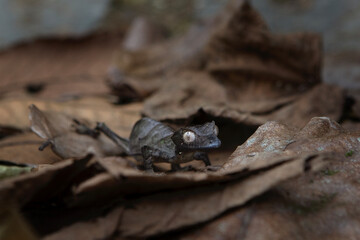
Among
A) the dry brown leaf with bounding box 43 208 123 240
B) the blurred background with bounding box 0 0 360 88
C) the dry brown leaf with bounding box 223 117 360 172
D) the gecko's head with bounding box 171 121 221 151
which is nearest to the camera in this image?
the dry brown leaf with bounding box 43 208 123 240

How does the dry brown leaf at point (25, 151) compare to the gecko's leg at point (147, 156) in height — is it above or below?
above

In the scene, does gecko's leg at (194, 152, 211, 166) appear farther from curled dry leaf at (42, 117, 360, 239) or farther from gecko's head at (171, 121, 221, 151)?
curled dry leaf at (42, 117, 360, 239)

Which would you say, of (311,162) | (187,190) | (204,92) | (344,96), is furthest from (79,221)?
(344,96)

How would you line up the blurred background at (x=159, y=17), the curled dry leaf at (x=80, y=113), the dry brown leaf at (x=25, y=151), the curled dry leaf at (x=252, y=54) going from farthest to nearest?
the blurred background at (x=159, y=17) < the curled dry leaf at (x=252, y=54) < the curled dry leaf at (x=80, y=113) < the dry brown leaf at (x=25, y=151)

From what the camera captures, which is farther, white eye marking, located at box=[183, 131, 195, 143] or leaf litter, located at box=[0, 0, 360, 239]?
white eye marking, located at box=[183, 131, 195, 143]

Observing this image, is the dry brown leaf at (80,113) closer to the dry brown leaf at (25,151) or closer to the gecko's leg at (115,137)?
the gecko's leg at (115,137)

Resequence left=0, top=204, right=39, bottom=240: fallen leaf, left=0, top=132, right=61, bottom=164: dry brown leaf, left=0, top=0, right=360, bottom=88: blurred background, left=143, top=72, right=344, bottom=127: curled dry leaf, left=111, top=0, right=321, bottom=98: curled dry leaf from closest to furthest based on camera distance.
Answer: left=0, top=204, right=39, bottom=240: fallen leaf → left=0, top=132, right=61, bottom=164: dry brown leaf → left=143, top=72, right=344, bottom=127: curled dry leaf → left=111, top=0, right=321, bottom=98: curled dry leaf → left=0, top=0, right=360, bottom=88: blurred background

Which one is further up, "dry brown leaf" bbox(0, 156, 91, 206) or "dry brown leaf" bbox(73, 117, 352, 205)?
"dry brown leaf" bbox(0, 156, 91, 206)

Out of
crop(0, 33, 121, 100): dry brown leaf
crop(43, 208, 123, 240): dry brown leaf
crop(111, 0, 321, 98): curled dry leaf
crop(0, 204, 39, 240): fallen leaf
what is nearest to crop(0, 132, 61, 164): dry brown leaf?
crop(43, 208, 123, 240): dry brown leaf

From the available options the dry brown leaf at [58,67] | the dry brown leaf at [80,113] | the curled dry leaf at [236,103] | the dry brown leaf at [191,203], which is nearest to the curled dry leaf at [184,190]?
the dry brown leaf at [191,203]
